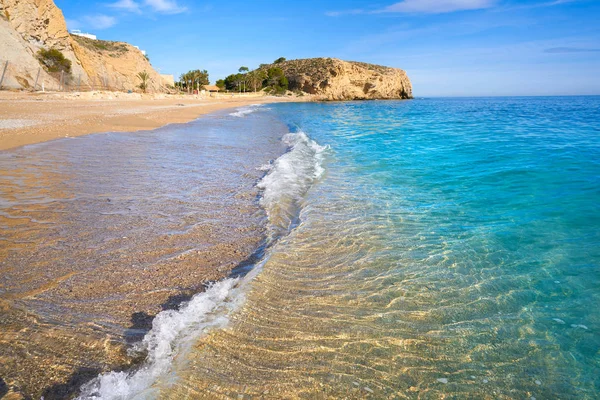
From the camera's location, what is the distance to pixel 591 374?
258cm

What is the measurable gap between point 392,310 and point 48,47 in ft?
180

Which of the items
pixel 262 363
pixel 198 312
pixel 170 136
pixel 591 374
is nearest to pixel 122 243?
pixel 198 312

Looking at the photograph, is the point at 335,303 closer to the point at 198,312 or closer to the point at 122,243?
the point at 198,312

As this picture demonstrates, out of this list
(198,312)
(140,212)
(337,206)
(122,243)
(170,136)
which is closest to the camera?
(198,312)

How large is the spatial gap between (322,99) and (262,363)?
98.0 meters

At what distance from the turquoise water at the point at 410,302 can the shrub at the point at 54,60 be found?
1816 inches

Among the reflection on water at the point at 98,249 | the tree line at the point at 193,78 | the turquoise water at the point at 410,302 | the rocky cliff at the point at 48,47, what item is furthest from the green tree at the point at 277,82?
the turquoise water at the point at 410,302

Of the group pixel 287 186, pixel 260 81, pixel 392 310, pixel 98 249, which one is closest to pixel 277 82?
pixel 260 81

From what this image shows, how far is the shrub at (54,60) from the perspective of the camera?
39938mm

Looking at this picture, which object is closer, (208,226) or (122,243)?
(122,243)

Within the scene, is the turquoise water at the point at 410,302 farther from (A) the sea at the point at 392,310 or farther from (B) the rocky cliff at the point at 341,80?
(B) the rocky cliff at the point at 341,80

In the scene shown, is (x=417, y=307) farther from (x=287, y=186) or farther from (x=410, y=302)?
(x=287, y=186)

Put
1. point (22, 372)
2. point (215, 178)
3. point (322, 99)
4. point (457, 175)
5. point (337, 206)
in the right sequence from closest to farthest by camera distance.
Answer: point (22, 372), point (337, 206), point (215, 178), point (457, 175), point (322, 99)

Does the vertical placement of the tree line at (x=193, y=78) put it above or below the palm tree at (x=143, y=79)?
above
